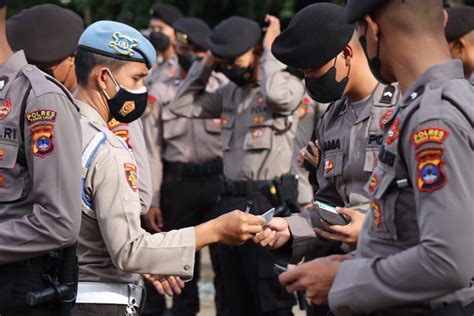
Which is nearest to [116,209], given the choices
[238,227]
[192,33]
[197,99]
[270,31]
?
[238,227]

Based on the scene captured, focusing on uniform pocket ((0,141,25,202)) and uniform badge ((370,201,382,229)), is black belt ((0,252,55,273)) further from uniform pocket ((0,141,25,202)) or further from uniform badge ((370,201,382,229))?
uniform badge ((370,201,382,229))

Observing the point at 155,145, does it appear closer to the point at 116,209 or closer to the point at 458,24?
the point at 458,24

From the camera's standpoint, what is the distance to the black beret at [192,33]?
947cm

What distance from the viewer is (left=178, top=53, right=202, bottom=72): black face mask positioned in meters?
9.31

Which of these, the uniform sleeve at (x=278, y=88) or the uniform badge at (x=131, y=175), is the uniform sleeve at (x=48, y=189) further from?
the uniform sleeve at (x=278, y=88)

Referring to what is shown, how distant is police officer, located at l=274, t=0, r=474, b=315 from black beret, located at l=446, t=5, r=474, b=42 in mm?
2748

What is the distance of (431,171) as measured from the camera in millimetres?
2629

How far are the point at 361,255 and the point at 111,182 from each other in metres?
1.34

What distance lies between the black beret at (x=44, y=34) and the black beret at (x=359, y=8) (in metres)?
2.52

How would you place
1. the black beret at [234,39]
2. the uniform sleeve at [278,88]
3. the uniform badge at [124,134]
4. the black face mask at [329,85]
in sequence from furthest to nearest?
the black beret at [234,39]
the uniform sleeve at [278,88]
the uniform badge at [124,134]
the black face mask at [329,85]

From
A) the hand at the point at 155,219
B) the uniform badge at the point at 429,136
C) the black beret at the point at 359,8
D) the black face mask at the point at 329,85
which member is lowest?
the hand at the point at 155,219

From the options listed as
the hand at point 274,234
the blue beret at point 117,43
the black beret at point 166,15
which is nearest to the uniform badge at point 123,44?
the blue beret at point 117,43

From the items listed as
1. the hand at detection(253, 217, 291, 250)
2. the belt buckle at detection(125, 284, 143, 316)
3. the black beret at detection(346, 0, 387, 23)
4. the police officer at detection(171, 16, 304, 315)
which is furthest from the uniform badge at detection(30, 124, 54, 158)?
the police officer at detection(171, 16, 304, 315)

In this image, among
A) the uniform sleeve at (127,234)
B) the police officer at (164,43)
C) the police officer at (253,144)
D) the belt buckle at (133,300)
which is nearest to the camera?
the uniform sleeve at (127,234)
